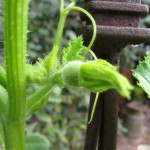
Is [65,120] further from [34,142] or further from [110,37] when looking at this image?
[110,37]

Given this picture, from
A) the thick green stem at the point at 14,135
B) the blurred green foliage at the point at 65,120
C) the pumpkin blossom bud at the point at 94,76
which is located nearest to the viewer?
the pumpkin blossom bud at the point at 94,76

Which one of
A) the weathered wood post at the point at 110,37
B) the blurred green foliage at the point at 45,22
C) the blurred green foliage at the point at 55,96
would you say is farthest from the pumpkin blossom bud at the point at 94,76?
the blurred green foliage at the point at 45,22

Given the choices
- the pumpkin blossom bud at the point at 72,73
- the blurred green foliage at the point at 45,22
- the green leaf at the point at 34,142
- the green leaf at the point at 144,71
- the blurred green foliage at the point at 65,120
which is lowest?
the blurred green foliage at the point at 65,120

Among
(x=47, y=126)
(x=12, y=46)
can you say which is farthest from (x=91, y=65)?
(x=47, y=126)

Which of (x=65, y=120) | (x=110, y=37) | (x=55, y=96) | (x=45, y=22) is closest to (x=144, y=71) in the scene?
(x=110, y=37)

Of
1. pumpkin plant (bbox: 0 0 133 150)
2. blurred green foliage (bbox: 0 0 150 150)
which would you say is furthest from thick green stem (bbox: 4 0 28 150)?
blurred green foliage (bbox: 0 0 150 150)

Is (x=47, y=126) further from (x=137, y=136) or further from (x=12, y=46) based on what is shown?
(x=137, y=136)

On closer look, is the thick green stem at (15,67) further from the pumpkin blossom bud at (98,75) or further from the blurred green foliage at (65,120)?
the blurred green foliage at (65,120)
